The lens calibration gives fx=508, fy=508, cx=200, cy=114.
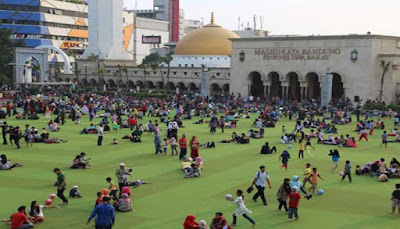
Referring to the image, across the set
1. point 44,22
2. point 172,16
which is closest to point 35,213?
point 44,22

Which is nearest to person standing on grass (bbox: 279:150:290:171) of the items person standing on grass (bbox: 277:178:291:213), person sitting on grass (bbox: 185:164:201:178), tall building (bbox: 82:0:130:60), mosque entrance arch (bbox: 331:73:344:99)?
person sitting on grass (bbox: 185:164:201:178)

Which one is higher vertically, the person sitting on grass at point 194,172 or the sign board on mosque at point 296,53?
the sign board on mosque at point 296,53

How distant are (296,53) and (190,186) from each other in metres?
43.6

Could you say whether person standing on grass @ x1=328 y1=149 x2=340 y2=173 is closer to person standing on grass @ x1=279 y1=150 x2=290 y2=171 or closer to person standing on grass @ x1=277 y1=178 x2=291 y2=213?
person standing on grass @ x1=279 y1=150 x2=290 y2=171

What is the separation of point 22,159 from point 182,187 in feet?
29.5

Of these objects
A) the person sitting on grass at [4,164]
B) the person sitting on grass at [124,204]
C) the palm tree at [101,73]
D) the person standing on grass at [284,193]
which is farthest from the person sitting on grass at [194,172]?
the palm tree at [101,73]

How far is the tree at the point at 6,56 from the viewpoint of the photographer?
74.4 m

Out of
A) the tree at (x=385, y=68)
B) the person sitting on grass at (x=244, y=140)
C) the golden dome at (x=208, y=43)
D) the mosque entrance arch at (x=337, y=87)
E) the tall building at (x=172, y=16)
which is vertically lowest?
the person sitting on grass at (x=244, y=140)

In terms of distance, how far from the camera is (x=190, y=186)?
18.7m

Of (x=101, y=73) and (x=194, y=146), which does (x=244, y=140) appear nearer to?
(x=194, y=146)

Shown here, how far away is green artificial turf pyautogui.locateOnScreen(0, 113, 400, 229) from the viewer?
587 inches

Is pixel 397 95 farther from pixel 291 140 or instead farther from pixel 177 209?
pixel 177 209

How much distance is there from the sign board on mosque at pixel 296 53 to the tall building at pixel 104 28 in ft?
128

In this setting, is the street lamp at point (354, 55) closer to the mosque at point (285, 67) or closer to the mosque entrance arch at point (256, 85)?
the mosque at point (285, 67)
